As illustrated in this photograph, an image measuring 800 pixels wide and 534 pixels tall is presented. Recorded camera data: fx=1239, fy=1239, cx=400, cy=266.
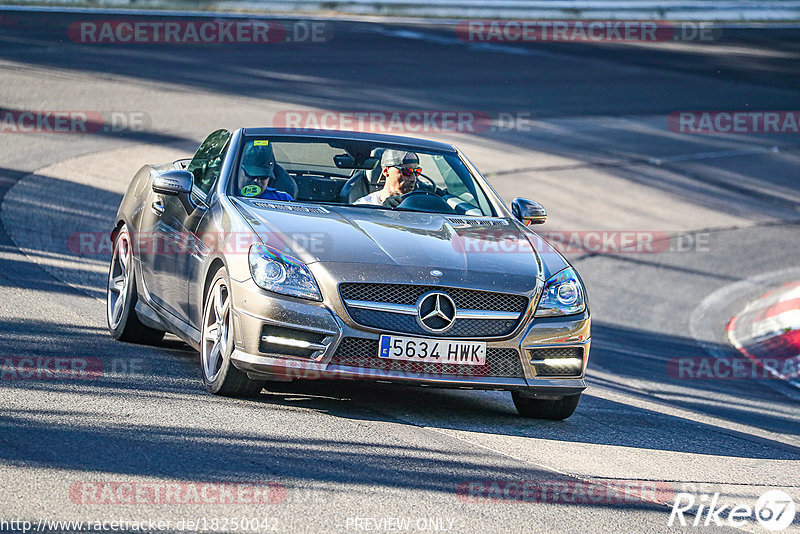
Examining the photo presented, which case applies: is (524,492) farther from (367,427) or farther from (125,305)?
(125,305)

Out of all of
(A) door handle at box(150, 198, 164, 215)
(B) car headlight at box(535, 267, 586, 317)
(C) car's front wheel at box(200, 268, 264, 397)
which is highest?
(A) door handle at box(150, 198, 164, 215)

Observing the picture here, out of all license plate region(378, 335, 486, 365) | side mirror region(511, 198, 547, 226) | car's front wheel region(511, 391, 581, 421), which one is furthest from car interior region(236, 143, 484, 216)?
license plate region(378, 335, 486, 365)

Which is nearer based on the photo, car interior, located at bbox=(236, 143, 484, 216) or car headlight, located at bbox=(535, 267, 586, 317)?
car headlight, located at bbox=(535, 267, 586, 317)

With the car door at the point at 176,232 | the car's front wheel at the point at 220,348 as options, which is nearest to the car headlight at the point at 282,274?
the car's front wheel at the point at 220,348

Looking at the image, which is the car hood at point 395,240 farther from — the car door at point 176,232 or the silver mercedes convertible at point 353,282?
the car door at point 176,232

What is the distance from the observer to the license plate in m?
6.58

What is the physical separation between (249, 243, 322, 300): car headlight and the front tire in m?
1.98

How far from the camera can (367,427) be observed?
21.3 ft

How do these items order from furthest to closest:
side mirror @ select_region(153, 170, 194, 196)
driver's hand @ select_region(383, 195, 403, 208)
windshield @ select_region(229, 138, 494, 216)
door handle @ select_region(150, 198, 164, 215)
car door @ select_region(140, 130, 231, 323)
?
door handle @ select_region(150, 198, 164, 215), driver's hand @ select_region(383, 195, 403, 208), windshield @ select_region(229, 138, 494, 216), car door @ select_region(140, 130, 231, 323), side mirror @ select_region(153, 170, 194, 196)

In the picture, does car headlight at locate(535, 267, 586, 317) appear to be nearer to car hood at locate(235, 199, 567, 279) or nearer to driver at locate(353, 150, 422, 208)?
car hood at locate(235, 199, 567, 279)

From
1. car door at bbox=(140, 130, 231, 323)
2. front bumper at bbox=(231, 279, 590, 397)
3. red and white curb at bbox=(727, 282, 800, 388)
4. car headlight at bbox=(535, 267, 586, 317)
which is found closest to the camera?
front bumper at bbox=(231, 279, 590, 397)

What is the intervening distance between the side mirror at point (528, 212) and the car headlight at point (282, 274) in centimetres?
212

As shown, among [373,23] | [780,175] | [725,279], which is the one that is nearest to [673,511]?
[725,279]

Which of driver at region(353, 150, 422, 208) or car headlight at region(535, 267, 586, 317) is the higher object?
driver at region(353, 150, 422, 208)
